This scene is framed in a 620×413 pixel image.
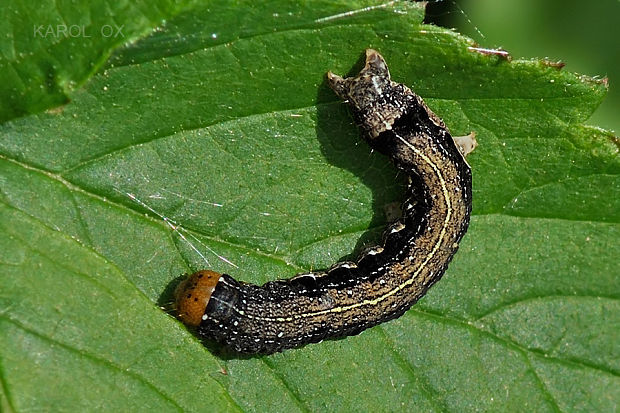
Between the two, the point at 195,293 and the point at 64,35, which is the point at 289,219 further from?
the point at 64,35

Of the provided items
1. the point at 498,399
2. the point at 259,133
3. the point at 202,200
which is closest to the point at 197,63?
the point at 259,133

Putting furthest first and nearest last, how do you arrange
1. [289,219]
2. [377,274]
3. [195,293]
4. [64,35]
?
[377,274] < [289,219] < [195,293] < [64,35]

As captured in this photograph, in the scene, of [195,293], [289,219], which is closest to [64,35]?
[195,293]

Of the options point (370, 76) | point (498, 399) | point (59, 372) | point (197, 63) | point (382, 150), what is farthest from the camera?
point (498, 399)

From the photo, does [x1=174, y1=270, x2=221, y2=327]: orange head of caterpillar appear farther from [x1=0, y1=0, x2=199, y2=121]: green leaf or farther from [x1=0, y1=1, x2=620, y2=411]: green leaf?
[x1=0, y1=0, x2=199, y2=121]: green leaf

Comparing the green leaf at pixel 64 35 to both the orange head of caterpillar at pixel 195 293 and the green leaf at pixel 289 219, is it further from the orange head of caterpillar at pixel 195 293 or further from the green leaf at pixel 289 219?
the orange head of caterpillar at pixel 195 293

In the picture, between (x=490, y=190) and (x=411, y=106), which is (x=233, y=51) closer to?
(x=411, y=106)

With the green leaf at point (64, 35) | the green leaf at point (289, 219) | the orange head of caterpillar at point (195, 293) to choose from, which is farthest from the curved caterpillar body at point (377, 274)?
the green leaf at point (64, 35)
